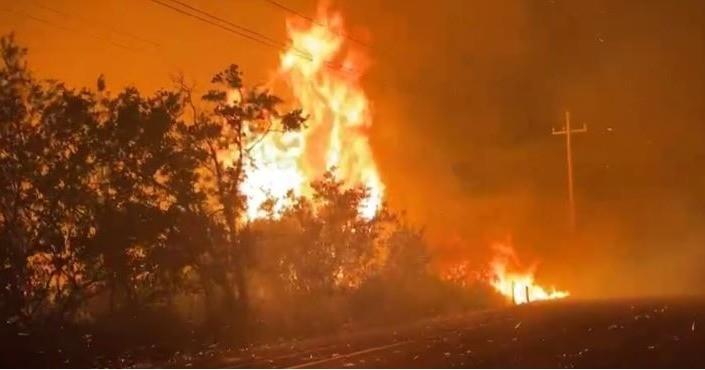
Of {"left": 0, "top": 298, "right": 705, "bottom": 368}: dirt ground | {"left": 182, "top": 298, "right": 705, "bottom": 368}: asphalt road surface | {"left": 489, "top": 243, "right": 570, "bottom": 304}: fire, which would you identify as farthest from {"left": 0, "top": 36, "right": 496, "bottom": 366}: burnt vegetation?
{"left": 489, "top": 243, "right": 570, "bottom": 304}: fire

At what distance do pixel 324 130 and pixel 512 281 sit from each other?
1326 cm

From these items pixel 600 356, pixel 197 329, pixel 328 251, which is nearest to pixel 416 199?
pixel 328 251

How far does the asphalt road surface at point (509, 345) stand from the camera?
16250 millimetres

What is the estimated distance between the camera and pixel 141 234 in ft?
83.4

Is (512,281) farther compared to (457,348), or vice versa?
(512,281)

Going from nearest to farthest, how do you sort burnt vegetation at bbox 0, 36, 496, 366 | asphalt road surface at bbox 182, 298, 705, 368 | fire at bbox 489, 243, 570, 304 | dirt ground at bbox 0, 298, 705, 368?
1. asphalt road surface at bbox 182, 298, 705, 368
2. dirt ground at bbox 0, 298, 705, 368
3. burnt vegetation at bbox 0, 36, 496, 366
4. fire at bbox 489, 243, 570, 304

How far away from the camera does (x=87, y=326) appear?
81.5ft

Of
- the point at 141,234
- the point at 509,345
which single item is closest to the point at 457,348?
the point at 509,345

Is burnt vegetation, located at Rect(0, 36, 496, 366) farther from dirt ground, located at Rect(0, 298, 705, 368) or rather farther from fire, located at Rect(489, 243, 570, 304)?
fire, located at Rect(489, 243, 570, 304)

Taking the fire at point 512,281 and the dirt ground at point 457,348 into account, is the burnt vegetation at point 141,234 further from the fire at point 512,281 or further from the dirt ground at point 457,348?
the fire at point 512,281

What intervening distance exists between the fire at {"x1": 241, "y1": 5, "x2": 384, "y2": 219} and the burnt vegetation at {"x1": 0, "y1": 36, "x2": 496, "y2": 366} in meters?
1.49

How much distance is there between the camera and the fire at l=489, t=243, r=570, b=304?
43.2 meters

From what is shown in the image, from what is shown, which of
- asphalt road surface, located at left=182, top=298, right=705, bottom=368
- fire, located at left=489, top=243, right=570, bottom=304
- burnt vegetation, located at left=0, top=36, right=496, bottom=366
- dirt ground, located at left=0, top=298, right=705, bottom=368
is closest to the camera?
asphalt road surface, located at left=182, top=298, right=705, bottom=368

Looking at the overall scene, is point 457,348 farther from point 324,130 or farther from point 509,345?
point 324,130
